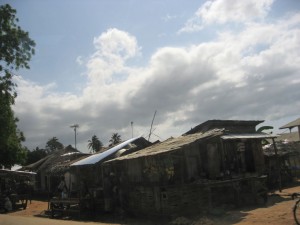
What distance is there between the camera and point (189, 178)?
16969mm

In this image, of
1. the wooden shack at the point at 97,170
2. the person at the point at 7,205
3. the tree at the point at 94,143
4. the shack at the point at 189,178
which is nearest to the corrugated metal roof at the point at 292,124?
the shack at the point at 189,178

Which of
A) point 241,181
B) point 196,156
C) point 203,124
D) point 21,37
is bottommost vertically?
point 241,181

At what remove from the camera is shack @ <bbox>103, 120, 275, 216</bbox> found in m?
15.7

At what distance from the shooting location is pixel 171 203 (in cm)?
1566

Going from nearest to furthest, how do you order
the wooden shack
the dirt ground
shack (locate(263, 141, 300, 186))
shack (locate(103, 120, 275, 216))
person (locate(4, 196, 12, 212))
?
the dirt ground
shack (locate(103, 120, 275, 216))
the wooden shack
shack (locate(263, 141, 300, 186))
person (locate(4, 196, 12, 212))

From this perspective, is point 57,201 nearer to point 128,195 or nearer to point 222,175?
point 128,195

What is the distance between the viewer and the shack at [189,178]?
15727 millimetres

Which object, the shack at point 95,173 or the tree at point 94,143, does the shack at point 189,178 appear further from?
the tree at point 94,143

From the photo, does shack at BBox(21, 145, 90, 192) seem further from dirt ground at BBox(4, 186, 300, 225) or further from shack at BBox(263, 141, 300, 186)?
dirt ground at BBox(4, 186, 300, 225)

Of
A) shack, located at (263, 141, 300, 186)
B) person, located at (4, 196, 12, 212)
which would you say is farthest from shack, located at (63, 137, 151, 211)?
shack, located at (263, 141, 300, 186)

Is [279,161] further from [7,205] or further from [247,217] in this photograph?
[7,205]

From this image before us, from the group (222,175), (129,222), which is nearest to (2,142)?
(129,222)

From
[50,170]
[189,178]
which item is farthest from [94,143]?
[189,178]

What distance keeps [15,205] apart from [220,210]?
1772 cm
